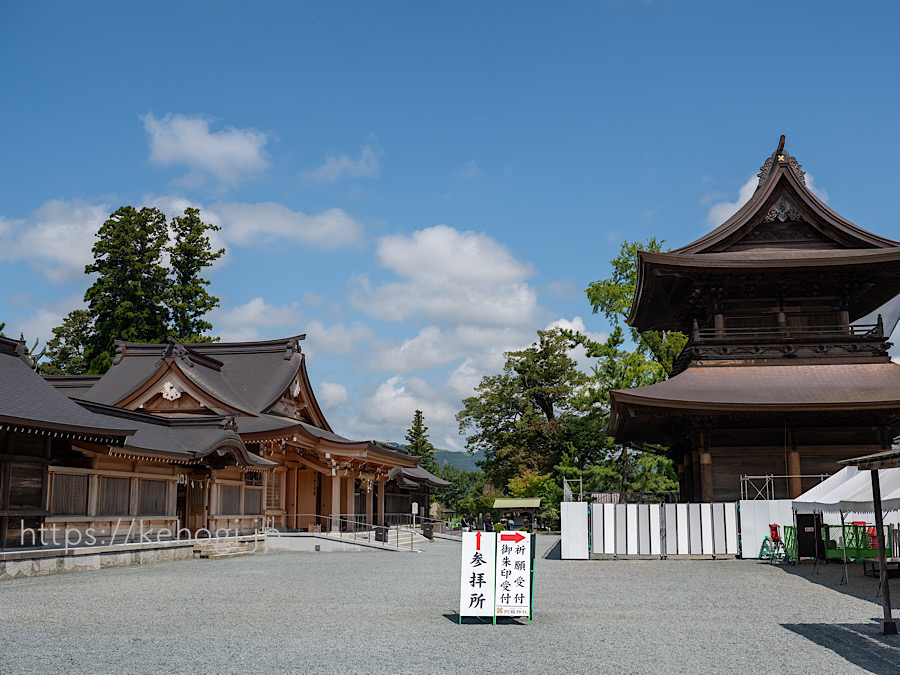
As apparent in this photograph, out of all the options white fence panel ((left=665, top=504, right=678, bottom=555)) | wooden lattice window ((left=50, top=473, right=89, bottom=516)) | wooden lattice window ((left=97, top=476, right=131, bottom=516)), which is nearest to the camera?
wooden lattice window ((left=50, top=473, right=89, bottom=516))

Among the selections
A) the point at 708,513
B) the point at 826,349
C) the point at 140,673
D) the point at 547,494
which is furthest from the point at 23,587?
the point at 547,494

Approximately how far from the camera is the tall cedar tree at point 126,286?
47188 mm

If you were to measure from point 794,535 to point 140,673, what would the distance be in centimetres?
1673

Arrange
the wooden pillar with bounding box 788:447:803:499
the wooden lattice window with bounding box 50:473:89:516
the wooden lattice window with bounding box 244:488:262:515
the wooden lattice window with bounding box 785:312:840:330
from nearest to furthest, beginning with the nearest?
1. the wooden lattice window with bounding box 50:473:89:516
2. the wooden pillar with bounding box 788:447:803:499
3. the wooden lattice window with bounding box 785:312:840:330
4. the wooden lattice window with bounding box 244:488:262:515

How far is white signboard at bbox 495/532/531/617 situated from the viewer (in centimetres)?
1022

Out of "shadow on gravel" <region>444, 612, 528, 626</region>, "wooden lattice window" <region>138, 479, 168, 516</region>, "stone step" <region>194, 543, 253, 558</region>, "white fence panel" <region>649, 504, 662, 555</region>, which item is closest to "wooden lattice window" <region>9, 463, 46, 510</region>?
"wooden lattice window" <region>138, 479, 168, 516</region>

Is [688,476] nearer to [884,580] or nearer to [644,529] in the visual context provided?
[644,529]

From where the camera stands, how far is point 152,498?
22578 mm

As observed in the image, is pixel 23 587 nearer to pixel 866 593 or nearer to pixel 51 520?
pixel 51 520

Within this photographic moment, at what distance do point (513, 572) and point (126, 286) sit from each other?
42.5 m

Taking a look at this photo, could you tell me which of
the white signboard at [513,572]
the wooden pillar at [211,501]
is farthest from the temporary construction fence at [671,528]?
the white signboard at [513,572]

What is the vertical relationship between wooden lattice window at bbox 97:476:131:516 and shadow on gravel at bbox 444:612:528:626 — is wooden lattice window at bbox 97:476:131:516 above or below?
above

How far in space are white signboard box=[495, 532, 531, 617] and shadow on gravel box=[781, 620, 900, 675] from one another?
Result: 318 centimetres

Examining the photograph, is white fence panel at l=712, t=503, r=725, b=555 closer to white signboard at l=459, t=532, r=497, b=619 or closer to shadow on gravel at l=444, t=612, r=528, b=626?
shadow on gravel at l=444, t=612, r=528, b=626
